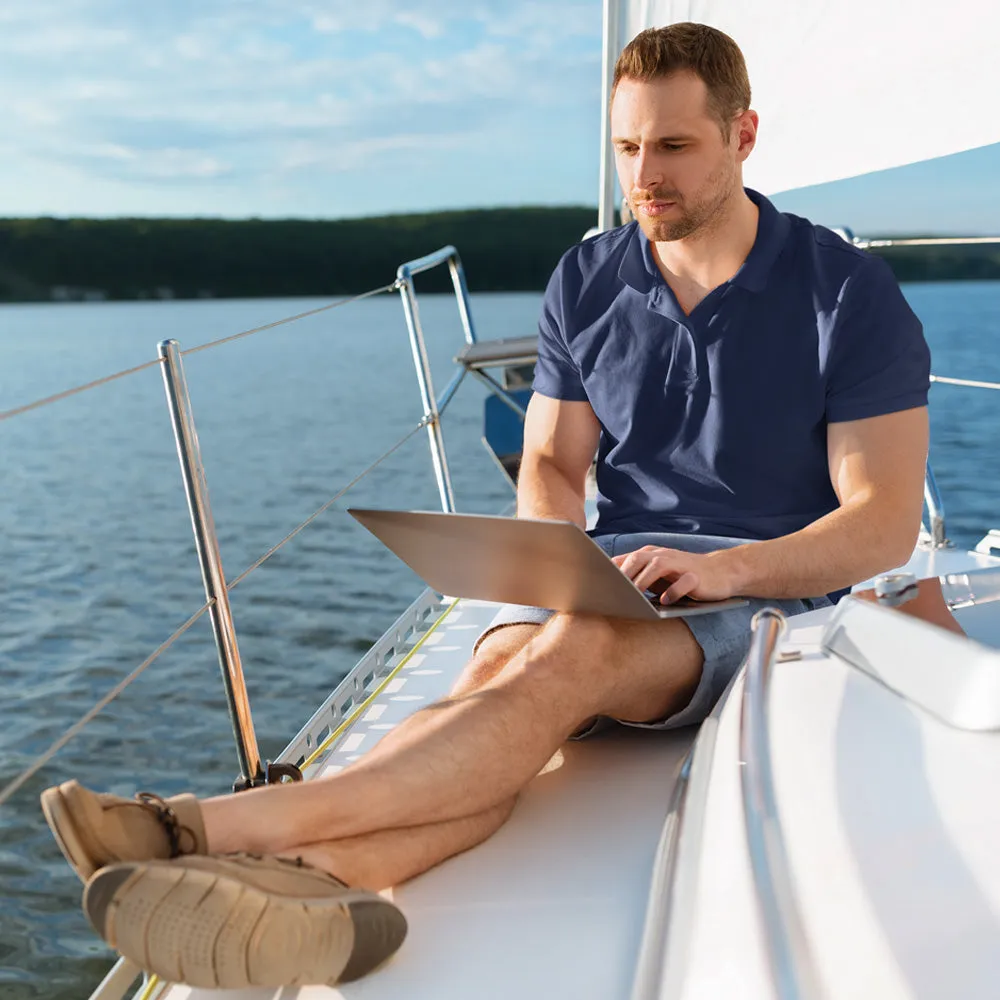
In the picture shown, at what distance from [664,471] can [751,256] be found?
0.27 m

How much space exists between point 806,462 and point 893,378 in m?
0.14

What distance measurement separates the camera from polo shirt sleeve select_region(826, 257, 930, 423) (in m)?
1.44

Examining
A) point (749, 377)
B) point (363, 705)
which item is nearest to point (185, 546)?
point (363, 705)

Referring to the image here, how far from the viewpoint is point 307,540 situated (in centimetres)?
Answer: 756

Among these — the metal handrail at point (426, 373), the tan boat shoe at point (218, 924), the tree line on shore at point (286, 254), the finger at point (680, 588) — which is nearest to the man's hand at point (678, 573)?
the finger at point (680, 588)

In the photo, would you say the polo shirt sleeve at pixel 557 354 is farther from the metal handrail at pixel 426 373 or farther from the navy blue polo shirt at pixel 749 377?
the metal handrail at pixel 426 373

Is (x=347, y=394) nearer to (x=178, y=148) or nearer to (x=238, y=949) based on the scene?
(x=178, y=148)

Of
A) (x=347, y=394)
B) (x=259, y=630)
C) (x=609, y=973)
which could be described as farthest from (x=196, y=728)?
(x=347, y=394)

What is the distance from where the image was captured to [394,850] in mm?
1067

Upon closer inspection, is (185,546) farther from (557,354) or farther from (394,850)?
(394,850)

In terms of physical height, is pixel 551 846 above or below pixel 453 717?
below

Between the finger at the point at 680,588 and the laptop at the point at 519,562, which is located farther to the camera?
the finger at the point at 680,588

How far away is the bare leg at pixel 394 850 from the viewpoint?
102 centimetres

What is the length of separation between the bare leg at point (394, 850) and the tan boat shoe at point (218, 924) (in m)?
0.09
